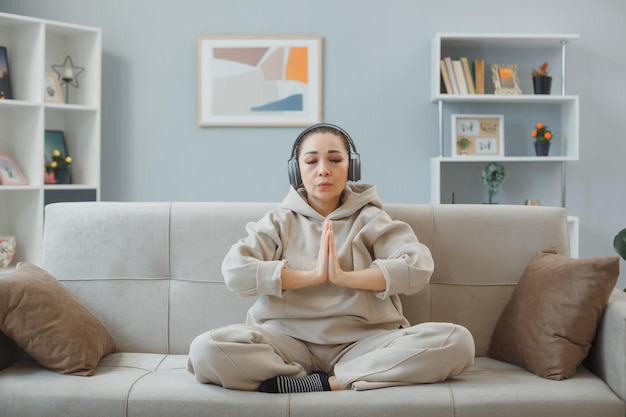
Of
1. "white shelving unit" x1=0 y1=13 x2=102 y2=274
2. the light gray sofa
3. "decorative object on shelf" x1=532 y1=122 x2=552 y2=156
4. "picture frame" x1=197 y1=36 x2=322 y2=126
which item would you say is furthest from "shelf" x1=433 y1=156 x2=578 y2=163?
"white shelving unit" x1=0 y1=13 x2=102 y2=274

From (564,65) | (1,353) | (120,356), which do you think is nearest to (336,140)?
(120,356)

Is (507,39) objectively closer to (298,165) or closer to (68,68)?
(298,165)

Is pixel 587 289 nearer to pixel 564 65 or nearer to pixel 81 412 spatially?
pixel 81 412

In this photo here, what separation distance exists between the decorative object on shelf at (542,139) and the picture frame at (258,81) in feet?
3.85

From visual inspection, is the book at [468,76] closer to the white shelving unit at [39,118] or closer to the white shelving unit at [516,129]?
the white shelving unit at [516,129]

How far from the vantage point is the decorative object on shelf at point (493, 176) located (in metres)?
4.05

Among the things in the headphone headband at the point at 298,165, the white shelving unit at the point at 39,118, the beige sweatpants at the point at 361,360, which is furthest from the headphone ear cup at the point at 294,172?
the white shelving unit at the point at 39,118

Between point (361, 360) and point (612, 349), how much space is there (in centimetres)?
66

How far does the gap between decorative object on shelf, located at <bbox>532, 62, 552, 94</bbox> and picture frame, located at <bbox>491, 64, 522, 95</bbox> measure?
0.09 m

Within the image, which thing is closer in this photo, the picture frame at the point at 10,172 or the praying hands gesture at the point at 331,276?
the praying hands gesture at the point at 331,276

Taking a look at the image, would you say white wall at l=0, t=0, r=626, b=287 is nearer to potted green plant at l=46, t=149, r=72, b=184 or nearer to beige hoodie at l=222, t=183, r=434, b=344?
potted green plant at l=46, t=149, r=72, b=184

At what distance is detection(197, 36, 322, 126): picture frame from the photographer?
4.18 m

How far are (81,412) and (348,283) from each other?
790 millimetres

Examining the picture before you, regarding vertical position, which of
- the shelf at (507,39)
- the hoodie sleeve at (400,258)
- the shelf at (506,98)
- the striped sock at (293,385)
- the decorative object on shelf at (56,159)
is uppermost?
the shelf at (507,39)
